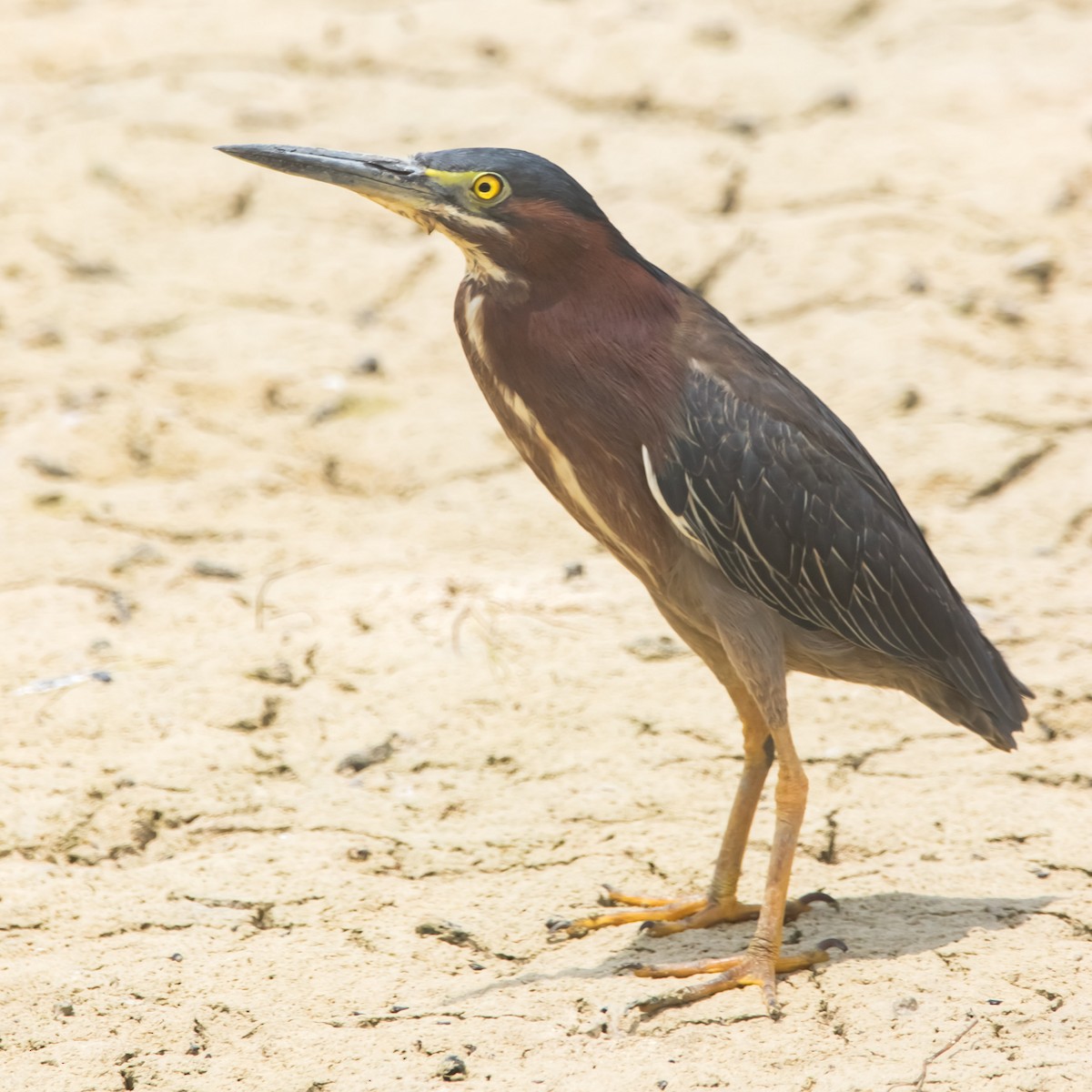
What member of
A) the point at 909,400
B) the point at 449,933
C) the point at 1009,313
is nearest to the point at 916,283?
the point at 1009,313

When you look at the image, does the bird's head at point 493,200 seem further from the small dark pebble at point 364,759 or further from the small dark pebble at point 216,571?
the small dark pebble at point 216,571

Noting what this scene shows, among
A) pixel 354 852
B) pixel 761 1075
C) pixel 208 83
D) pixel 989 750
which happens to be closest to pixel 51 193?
pixel 208 83

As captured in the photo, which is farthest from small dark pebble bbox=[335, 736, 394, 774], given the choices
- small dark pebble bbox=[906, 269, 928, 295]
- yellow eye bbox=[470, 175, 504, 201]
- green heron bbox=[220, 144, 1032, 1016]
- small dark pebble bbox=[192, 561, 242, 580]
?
small dark pebble bbox=[906, 269, 928, 295]

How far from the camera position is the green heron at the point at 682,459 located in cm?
310

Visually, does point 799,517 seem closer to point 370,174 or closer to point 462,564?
point 370,174

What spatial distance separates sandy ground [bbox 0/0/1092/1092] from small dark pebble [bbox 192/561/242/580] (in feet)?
0.05

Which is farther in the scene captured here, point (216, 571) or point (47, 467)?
point (47, 467)

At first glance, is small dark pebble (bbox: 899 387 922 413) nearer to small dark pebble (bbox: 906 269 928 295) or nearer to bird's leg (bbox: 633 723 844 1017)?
small dark pebble (bbox: 906 269 928 295)

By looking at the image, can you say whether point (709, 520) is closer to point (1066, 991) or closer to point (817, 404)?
point (817, 404)

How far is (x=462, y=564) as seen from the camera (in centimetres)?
482

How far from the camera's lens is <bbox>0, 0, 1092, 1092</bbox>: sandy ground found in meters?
2.96

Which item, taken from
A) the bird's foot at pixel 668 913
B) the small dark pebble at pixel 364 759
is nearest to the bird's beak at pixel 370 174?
the small dark pebble at pixel 364 759

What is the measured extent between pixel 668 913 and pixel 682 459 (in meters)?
1.11

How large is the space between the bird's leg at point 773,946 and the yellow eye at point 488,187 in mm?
1335
